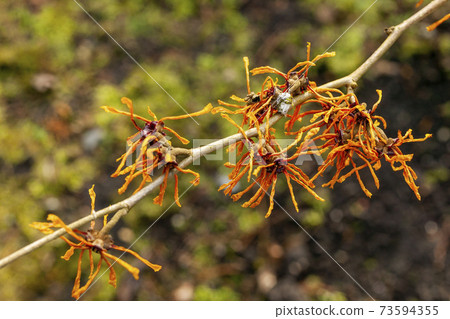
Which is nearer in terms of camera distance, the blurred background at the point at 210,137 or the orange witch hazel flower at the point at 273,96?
the orange witch hazel flower at the point at 273,96

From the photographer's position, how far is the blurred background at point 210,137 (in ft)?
7.86

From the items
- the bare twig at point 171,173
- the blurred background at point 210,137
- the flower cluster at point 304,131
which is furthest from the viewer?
the blurred background at point 210,137

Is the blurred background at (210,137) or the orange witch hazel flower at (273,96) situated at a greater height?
the orange witch hazel flower at (273,96)

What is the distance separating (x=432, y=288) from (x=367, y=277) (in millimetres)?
376

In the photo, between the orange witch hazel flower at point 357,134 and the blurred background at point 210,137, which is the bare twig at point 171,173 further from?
the blurred background at point 210,137

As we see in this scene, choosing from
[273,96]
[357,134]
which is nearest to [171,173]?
[273,96]

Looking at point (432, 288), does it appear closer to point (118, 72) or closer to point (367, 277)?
point (367, 277)

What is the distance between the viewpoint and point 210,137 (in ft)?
8.68

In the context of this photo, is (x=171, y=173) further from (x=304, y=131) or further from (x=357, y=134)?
(x=357, y=134)

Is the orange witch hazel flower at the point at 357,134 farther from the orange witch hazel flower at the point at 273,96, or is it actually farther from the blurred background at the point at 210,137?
the blurred background at the point at 210,137

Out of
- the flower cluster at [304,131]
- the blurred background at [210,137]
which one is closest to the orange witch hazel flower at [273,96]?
the flower cluster at [304,131]

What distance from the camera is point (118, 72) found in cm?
285

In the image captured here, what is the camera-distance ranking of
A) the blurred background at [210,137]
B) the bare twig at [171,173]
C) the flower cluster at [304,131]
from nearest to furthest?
the bare twig at [171,173] < the flower cluster at [304,131] < the blurred background at [210,137]

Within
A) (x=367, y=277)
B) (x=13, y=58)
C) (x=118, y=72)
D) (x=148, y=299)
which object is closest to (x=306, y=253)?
(x=367, y=277)
